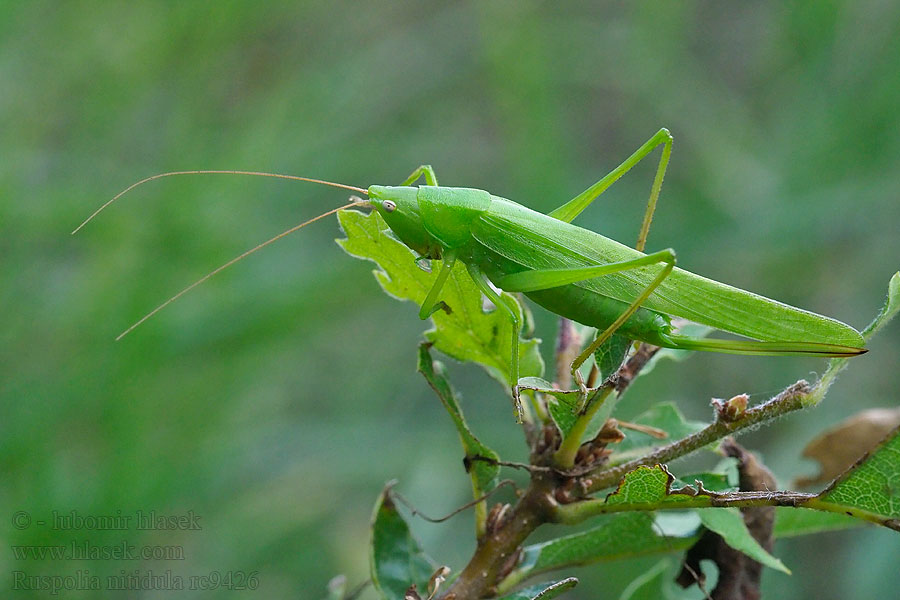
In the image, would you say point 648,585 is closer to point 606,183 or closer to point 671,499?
point 671,499

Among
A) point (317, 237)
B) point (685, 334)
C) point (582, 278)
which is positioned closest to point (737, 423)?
point (685, 334)

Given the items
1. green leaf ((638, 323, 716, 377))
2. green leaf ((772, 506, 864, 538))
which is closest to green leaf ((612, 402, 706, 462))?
green leaf ((638, 323, 716, 377))

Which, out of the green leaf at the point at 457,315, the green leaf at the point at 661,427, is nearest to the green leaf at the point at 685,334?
the green leaf at the point at 661,427

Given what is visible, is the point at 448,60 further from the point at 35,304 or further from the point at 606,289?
the point at 606,289

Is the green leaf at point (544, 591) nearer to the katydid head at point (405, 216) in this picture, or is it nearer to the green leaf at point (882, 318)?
the green leaf at point (882, 318)

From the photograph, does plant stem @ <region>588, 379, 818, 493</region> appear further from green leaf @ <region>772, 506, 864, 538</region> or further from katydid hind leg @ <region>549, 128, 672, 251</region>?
katydid hind leg @ <region>549, 128, 672, 251</region>

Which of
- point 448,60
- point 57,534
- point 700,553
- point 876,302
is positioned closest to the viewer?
point 700,553

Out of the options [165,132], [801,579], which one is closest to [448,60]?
[165,132]

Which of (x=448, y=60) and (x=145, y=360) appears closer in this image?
(x=145, y=360)
